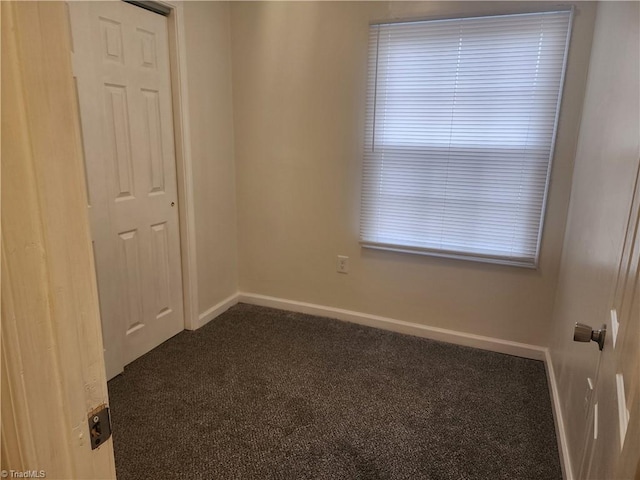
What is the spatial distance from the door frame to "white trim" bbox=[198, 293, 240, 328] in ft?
0.18

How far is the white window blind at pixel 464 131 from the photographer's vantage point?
2.31 metres

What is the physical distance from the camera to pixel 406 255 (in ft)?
9.24

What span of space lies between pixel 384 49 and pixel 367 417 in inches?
84.0

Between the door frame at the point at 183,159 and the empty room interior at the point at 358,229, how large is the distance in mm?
15

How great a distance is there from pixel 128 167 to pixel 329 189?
1.29m

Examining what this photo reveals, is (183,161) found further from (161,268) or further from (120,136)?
(161,268)

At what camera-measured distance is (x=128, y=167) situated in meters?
2.32

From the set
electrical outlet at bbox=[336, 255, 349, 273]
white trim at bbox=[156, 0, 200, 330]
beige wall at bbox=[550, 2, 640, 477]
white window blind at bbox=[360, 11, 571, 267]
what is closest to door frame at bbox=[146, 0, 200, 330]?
white trim at bbox=[156, 0, 200, 330]

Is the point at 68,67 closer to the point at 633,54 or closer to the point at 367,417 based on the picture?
the point at 633,54

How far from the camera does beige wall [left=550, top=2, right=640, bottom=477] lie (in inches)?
51.9

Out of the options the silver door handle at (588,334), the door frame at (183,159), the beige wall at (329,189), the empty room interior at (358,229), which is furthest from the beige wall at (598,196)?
the door frame at (183,159)

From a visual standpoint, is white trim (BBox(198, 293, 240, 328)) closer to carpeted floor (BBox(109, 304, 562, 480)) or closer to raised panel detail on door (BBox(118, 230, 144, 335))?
carpeted floor (BBox(109, 304, 562, 480))

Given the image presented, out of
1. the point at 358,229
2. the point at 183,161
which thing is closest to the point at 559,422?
the point at 358,229

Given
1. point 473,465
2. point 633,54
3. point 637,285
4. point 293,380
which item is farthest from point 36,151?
point 293,380
